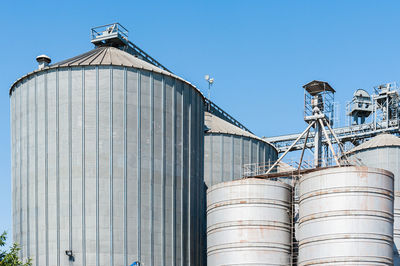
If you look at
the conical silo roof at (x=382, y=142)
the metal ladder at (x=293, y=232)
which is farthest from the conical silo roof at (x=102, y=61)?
the conical silo roof at (x=382, y=142)

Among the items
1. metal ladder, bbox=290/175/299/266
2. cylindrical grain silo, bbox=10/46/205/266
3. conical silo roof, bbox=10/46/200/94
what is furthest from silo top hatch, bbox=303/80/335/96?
cylindrical grain silo, bbox=10/46/205/266

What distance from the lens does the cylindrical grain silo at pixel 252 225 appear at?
44.2 meters

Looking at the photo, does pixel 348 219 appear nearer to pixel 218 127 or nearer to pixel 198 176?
pixel 198 176

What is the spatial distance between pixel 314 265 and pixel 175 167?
37.9 feet

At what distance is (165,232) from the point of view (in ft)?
152

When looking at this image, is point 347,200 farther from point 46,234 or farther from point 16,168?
point 16,168

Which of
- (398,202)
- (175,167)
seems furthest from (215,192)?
(398,202)

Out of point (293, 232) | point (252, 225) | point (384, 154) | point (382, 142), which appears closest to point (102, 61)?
point (252, 225)

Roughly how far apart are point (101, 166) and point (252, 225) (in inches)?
400

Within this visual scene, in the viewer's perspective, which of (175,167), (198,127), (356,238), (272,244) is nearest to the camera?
(356,238)

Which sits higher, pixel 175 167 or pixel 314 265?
pixel 175 167

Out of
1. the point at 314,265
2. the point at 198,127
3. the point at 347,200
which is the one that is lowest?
the point at 314,265

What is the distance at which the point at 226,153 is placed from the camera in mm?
60500

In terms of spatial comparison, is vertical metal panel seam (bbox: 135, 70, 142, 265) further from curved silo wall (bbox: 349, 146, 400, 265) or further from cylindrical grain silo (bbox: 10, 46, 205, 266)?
curved silo wall (bbox: 349, 146, 400, 265)
